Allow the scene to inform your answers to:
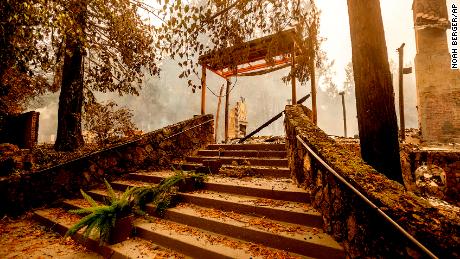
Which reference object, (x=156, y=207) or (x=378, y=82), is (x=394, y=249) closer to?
(x=378, y=82)

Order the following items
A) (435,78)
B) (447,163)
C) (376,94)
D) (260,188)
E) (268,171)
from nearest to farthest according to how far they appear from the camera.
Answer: (376,94) → (260,188) → (268,171) → (447,163) → (435,78)

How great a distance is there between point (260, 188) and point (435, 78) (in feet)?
32.4

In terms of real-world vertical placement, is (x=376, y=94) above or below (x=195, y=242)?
above

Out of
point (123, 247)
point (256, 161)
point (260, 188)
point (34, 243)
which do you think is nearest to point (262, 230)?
point (260, 188)

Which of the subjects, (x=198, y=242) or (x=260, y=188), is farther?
(x=260, y=188)

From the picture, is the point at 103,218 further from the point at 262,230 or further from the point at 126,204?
the point at 262,230

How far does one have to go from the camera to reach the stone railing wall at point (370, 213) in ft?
7.07

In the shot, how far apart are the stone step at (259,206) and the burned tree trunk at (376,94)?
1.22 meters

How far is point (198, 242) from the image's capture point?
365 cm

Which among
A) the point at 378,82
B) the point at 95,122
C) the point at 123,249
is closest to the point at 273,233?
the point at 123,249

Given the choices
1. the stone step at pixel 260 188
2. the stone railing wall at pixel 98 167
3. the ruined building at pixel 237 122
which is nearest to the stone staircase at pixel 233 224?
the stone step at pixel 260 188

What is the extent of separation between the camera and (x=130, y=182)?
6379mm

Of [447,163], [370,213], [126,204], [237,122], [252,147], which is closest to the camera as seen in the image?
[370,213]

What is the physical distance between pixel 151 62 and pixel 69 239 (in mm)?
6988
